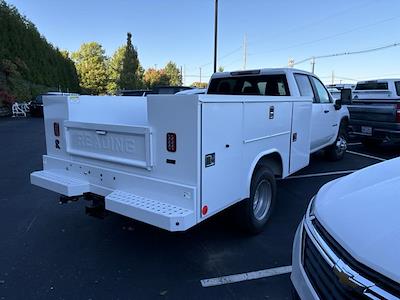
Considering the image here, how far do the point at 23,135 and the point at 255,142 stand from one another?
12.4m

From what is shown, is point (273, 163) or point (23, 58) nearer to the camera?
point (273, 163)

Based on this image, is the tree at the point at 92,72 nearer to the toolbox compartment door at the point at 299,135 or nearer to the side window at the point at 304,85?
the side window at the point at 304,85

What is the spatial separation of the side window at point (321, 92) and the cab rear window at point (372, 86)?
6496 mm

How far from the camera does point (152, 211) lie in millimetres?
2875

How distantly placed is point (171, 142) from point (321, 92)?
15.8ft

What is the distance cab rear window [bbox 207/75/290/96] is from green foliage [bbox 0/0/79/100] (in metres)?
21.5

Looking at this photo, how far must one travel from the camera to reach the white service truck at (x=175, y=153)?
2893mm

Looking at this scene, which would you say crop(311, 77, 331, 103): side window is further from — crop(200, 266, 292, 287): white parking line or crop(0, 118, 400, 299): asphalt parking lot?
crop(200, 266, 292, 287): white parking line

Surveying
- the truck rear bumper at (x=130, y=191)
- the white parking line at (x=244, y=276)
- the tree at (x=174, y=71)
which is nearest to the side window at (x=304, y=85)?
the white parking line at (x=244, y=276)

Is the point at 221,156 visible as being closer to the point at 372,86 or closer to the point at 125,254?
the point at 125,254

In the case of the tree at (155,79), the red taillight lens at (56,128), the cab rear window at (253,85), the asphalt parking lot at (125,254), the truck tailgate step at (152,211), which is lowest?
the asphalt parking lot at (125,254)

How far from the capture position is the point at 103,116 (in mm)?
4422

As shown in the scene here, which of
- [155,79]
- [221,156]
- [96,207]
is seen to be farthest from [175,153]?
[155,79]

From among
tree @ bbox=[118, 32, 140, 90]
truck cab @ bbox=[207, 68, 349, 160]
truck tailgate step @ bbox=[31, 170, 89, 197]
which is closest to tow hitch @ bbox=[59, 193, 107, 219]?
truck tailgate step @ bbox=[31, 170, 89, 197]
